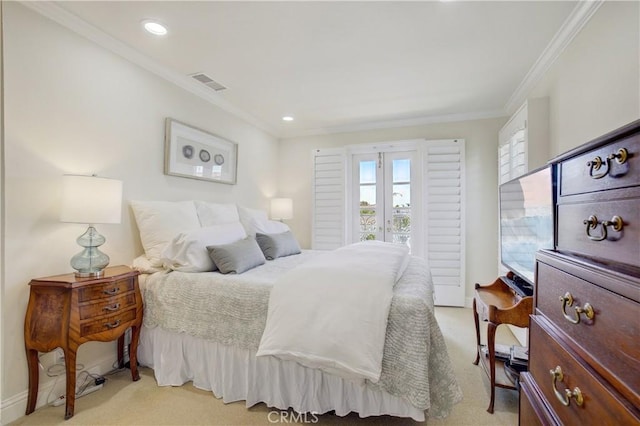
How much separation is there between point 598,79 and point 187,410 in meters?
3.26

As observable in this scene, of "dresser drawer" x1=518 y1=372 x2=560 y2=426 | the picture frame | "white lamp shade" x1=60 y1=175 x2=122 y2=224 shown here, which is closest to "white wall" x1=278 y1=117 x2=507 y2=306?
the picture frame

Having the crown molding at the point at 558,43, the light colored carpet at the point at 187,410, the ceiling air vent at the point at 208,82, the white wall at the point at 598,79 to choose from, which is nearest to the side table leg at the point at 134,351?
the light colored carpet at the point at 187,410

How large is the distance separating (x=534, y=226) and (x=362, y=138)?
293 cm

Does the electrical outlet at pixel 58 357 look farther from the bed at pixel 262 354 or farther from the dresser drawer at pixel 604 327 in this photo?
the dresser drawer at pixel 604 327

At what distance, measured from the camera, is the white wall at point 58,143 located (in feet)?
5.69

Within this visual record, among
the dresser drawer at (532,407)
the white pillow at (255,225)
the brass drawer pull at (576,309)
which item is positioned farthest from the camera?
the white pillow at (255,225)

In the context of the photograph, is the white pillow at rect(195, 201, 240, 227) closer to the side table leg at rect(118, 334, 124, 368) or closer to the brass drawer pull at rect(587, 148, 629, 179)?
the side table leg at rect(118, 334, 124, 368)

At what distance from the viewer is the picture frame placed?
277 centimetres

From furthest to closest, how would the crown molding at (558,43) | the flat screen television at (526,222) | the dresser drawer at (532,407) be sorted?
the crown molding at (558,43) < the flat screen television at (526,222) < the dresser drawer at (532,407)

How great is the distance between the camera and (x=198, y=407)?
1.84 m

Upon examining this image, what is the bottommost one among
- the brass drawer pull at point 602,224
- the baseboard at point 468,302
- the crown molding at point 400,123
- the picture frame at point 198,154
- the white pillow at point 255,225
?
the baseboard at point 468,302

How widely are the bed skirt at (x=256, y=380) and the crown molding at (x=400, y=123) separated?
3.40 m

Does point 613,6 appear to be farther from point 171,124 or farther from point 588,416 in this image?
point 171,124

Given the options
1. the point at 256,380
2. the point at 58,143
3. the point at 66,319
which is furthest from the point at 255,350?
the point at 58,143
